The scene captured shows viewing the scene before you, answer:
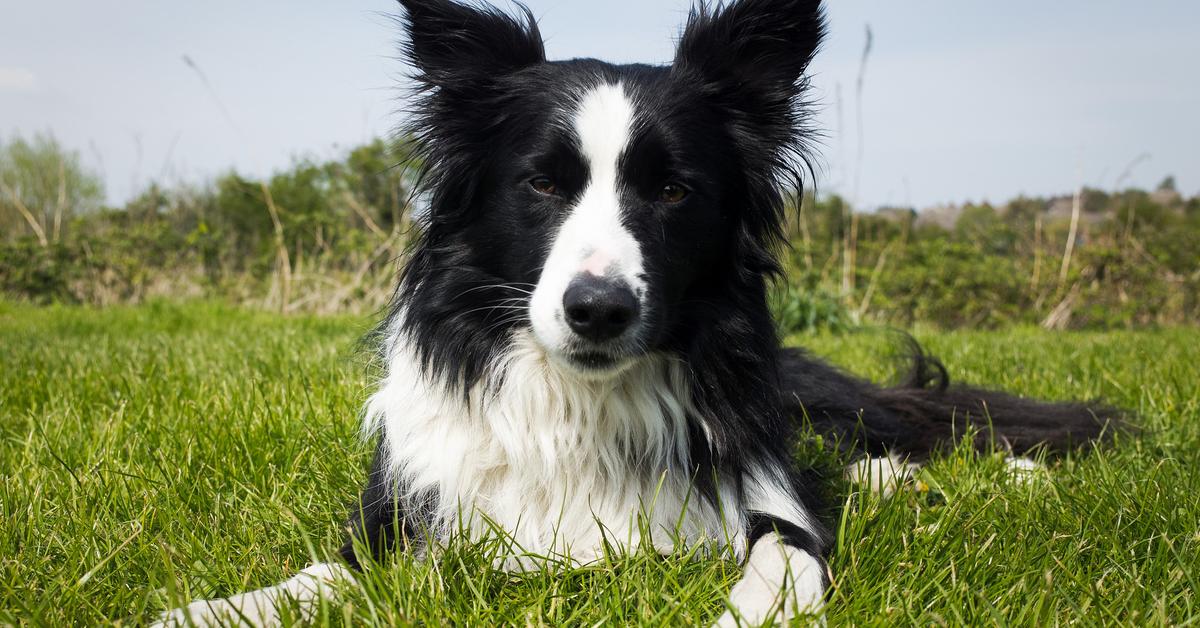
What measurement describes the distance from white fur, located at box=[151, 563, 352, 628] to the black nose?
80cm

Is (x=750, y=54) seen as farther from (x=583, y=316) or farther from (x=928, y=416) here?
(x=928, y=416)

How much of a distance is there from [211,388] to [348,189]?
707 cm

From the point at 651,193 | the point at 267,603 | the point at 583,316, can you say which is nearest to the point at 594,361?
the point at 583,316

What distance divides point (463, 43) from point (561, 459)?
1.29 meters

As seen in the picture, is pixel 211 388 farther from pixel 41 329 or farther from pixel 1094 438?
pixel 41 329

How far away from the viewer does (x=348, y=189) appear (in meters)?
10.8

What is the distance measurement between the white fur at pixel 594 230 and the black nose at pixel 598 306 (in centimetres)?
2

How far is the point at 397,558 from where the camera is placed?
2037mm

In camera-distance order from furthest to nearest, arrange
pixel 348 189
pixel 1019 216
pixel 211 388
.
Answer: pixel 1019 216 < pixel 348 189 < pixel 211 388

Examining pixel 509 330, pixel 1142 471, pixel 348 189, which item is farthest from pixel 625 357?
pixel 348 189

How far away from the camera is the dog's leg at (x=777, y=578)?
1869 mm

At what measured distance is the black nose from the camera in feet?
6.60

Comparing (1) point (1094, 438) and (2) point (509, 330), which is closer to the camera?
(2) point (509, 330)

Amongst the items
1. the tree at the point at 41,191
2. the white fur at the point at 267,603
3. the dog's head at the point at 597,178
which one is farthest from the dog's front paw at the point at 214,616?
the tree at the point at 41,191
